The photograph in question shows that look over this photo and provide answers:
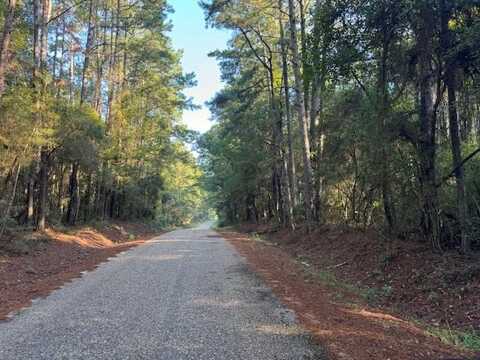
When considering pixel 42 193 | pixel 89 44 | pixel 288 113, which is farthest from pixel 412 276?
pixel 89 44

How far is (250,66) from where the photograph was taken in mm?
24234

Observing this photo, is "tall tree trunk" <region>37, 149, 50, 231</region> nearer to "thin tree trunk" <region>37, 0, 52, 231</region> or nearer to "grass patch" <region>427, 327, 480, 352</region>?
"thin tree trunk" <region>37, 0, 52, 231</region>

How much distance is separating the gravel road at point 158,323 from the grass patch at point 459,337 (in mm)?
1780

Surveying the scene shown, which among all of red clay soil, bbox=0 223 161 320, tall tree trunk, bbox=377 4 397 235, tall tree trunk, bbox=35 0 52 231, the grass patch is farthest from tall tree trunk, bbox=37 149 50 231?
the grass patch

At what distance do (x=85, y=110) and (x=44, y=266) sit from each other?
314 inches

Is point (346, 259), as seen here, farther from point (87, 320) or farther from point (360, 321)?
point (87, 320)

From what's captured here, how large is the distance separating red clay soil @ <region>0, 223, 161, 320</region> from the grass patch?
6096mm

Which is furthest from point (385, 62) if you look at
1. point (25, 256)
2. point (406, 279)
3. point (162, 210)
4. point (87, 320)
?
point (162, 210)

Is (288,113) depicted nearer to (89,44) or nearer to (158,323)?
(89,44)

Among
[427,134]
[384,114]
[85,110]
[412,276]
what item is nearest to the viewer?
[412,276]

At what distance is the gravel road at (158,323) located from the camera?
427cm

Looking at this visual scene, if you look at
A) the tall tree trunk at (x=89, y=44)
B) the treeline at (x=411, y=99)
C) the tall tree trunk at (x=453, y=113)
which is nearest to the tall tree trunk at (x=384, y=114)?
the treeline at (x=411, y=99)

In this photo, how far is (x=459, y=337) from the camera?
498 centimetres

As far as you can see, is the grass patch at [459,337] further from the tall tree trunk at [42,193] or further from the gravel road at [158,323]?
Result: the tall tree trunk at [42,193]
